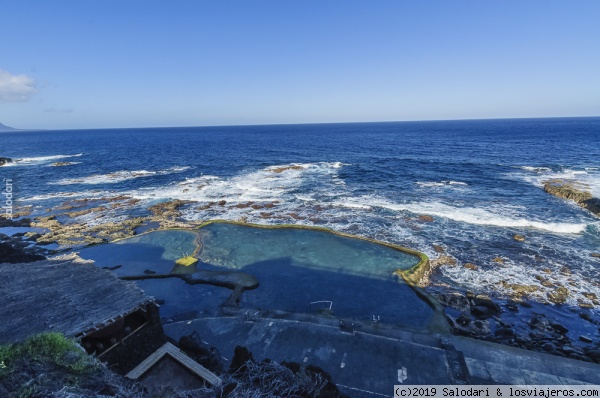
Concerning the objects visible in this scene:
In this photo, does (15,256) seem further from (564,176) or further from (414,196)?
(564,176)

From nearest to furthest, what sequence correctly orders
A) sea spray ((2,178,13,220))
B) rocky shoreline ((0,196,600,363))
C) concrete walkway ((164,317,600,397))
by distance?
1. concrete walkway ((164,317,600,397))
2. rocky shoreline ((0,196,600,363))
3. sea spray ((2,178,13,220))

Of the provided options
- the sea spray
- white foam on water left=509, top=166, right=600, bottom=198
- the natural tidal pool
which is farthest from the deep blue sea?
the natural tidal pool

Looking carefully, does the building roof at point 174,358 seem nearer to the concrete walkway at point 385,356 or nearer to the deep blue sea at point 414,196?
the concrete walkway at point 385,356

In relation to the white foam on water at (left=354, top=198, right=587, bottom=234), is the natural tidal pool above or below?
below

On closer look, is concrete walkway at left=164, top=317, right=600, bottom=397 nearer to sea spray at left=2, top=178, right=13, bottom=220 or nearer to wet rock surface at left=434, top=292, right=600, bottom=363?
wet rock surface at left=434, top=292, right=600, bottom=363

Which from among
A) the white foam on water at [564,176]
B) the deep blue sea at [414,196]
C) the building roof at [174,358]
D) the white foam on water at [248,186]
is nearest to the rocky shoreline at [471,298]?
the deep blue sea at [414,196]

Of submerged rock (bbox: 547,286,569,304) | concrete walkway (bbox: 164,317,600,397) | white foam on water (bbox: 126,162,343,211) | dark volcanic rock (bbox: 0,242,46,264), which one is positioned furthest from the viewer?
white foam on water (bbox: 126,162,343,211)

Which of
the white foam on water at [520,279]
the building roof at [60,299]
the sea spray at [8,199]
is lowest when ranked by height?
the white foam on water at [520,279]
